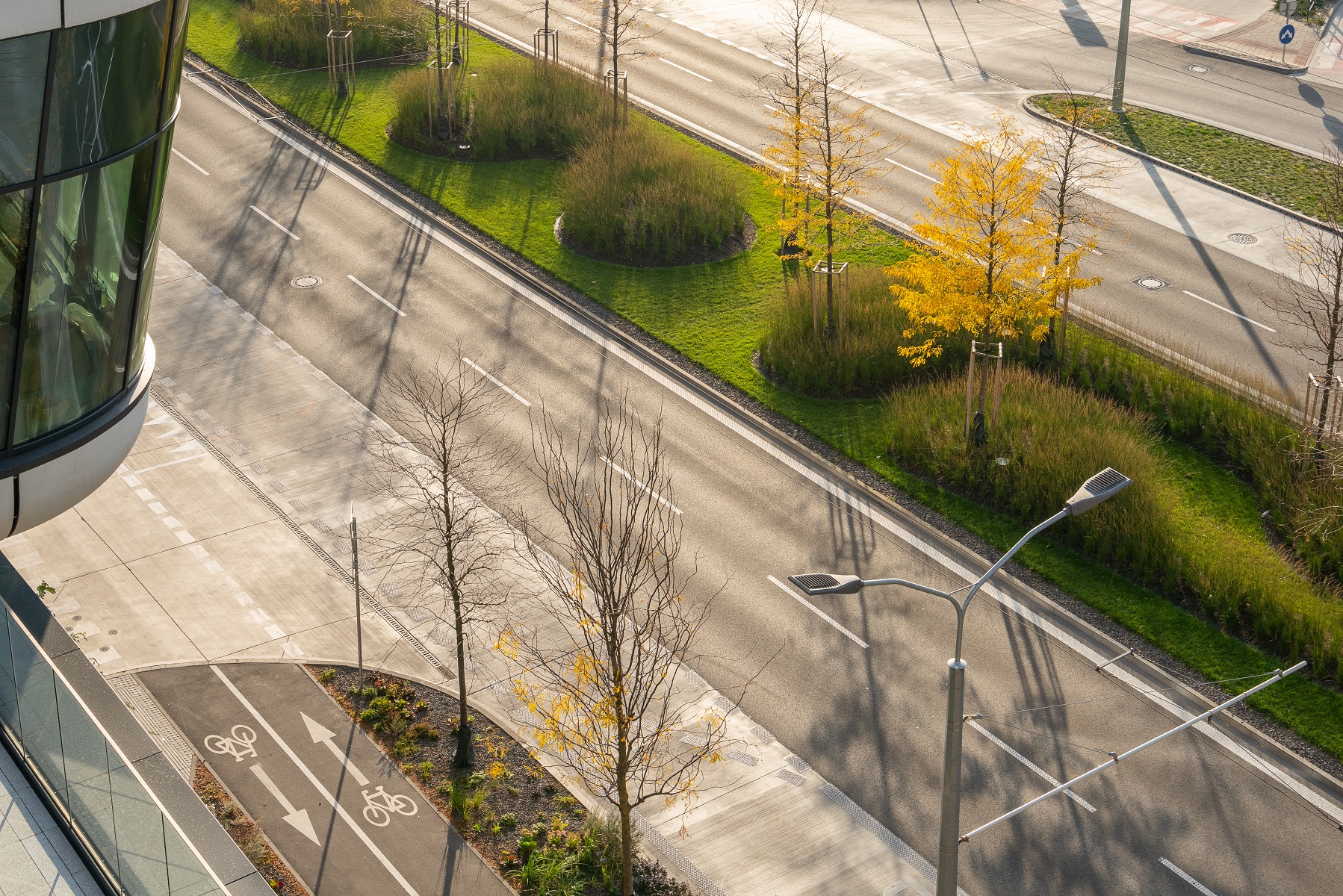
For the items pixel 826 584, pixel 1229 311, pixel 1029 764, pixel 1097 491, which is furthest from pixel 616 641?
pixel 1229 311

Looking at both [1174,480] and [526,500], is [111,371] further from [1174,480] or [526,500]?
[1174,480]

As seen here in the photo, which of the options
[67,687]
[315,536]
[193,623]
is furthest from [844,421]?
[67,687]

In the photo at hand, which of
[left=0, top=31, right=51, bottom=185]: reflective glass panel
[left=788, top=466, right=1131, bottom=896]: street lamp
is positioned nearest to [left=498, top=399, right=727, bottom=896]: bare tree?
[left=788, top=466, right=1131, bottom=896]: street lamp

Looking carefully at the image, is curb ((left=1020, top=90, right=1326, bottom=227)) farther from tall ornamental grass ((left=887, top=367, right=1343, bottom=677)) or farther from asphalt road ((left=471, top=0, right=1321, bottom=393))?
tall ornamental grass ((left=887, top=367, right=1343, bottom=677))

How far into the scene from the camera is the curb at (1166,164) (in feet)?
135

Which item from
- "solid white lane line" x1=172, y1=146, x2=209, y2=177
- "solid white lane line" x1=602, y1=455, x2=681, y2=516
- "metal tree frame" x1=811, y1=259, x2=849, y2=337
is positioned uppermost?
"metal tree frame" x1=811, y1=259, x2=849, y2=337

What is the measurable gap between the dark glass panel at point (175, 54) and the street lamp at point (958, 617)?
8630 millimetres

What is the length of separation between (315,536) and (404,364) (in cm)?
671

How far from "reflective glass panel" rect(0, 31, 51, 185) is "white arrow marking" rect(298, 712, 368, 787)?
36.0 feet

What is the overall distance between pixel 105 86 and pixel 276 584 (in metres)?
13.3

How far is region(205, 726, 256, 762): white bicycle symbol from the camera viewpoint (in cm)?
2261

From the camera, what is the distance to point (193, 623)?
84.0 ft

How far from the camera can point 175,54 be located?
54.1ft

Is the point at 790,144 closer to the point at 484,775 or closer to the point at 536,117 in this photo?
the point at 536,117
